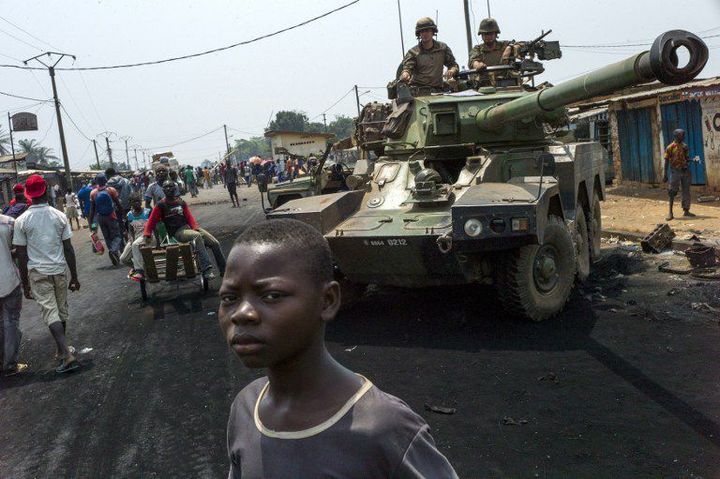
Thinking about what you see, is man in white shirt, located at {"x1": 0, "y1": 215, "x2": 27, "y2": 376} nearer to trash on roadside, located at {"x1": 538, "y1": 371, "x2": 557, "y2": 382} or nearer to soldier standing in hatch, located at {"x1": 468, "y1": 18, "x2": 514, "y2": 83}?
trash on roadside, located at {"x1": 538, "y1": 371, "x2": 557, "y2": 382}

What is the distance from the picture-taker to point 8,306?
612 cm

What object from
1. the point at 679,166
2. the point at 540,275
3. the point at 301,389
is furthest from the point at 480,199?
the point at 679,166

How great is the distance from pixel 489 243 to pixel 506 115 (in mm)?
1696

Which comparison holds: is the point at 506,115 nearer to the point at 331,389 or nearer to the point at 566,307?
the point at 566,307

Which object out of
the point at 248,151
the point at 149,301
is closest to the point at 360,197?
the point at 149,301

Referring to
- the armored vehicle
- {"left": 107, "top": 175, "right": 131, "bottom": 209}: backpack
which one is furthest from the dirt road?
{"left": 107, "top": 175, "right": 131, "bottom": 209}: backpack

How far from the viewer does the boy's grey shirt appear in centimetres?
132

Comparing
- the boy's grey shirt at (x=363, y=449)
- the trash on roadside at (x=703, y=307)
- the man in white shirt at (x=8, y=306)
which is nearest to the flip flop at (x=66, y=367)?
the man in white shirt at (x=8, y=306)

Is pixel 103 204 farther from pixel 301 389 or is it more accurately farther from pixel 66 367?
pixel 301 389

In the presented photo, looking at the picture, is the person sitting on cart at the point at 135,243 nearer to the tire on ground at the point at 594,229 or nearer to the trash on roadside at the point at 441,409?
the trash on roadside at the point at 441,409

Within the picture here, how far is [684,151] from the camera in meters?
11.9

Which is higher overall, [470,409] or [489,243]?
[489,243]

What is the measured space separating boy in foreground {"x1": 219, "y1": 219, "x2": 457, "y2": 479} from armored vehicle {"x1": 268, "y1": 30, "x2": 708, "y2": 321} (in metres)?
3.55

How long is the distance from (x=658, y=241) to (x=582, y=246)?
216cm
